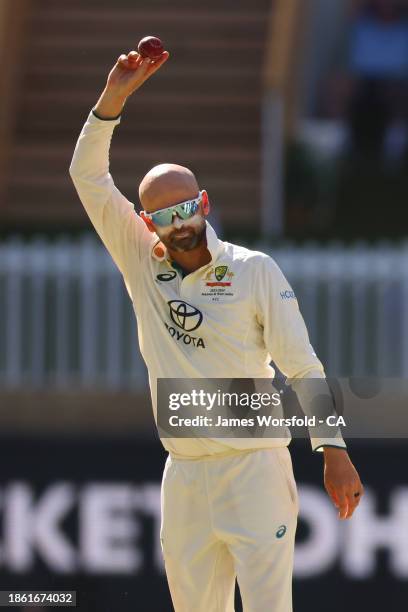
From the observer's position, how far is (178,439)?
448 centimetres

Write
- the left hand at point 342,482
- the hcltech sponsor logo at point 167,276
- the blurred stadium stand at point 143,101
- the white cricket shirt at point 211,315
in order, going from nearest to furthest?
the left hand at point 342,482 → the white cricket shirt at point 211,315 → the hcltech sponsor logo at point 167,276 → the blurred stadium stand at point 143,101

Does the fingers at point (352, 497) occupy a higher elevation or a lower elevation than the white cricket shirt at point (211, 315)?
lower

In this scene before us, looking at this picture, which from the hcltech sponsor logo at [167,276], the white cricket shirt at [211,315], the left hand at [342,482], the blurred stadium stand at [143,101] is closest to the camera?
the left hand at [342,482]

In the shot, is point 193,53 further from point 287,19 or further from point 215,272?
point 215,272

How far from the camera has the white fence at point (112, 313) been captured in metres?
9.67

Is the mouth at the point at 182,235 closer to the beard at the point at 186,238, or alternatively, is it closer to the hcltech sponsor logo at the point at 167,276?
the beard at the point at 186,238

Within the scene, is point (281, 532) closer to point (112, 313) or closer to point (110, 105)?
point (110, 105)

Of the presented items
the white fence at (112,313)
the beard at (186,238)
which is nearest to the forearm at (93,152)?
the beard at (186,238)

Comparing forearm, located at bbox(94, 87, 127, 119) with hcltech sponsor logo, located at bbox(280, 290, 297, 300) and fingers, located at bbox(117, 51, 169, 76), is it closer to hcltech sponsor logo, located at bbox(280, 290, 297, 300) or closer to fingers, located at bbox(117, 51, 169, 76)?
fingers, located at bbox(117, 51, 169, 76)

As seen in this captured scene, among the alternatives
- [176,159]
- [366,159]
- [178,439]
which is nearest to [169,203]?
[178,439]

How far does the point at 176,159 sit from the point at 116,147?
0.53m

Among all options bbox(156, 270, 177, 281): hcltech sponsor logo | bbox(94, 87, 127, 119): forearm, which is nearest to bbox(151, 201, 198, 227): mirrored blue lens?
bbox(156, 270, 177, 281): hcltech sponsor logo

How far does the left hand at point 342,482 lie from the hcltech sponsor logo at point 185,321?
1.73 ft

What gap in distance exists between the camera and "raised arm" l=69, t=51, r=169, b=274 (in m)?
4.43
